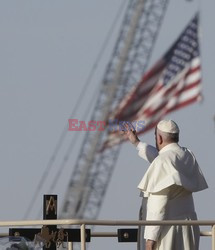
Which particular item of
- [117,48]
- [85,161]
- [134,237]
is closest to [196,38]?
[117,48]

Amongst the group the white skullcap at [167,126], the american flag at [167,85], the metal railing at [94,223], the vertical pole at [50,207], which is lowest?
the metal railing at [94,223]

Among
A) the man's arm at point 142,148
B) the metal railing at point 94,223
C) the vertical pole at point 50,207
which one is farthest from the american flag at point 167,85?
the metal railing at point 94,223

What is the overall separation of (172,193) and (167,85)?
2084 inches

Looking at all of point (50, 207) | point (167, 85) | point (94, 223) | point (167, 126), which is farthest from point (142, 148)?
point (167, 85)

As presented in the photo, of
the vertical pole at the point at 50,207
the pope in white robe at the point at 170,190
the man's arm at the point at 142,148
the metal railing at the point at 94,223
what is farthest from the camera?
the man's arm at the point at 142,148

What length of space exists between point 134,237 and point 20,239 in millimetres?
1984

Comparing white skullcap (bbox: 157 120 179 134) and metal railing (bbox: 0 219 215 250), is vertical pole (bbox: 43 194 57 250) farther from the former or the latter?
white skullcap (bbox: 157 120 179 134)

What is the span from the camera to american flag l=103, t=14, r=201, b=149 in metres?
61.0

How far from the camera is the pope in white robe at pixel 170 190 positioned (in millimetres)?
11469

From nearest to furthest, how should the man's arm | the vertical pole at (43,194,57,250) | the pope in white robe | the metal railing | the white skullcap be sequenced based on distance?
the metal railing → the pope in white robe → the white skullcap → the vertical pole at (43,194,57,250) → the man's arm

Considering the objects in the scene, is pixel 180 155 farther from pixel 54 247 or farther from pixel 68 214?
pixel 68 214

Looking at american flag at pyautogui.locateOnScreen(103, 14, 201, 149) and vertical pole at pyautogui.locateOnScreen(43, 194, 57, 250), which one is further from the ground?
american flag at pyautogui.locateOnScreen(103, 14, 201, 149)

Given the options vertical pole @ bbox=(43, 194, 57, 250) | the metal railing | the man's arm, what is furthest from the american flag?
the metal railing

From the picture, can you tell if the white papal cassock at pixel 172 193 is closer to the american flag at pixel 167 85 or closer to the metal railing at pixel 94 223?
the metal railing at pixel 94 223
